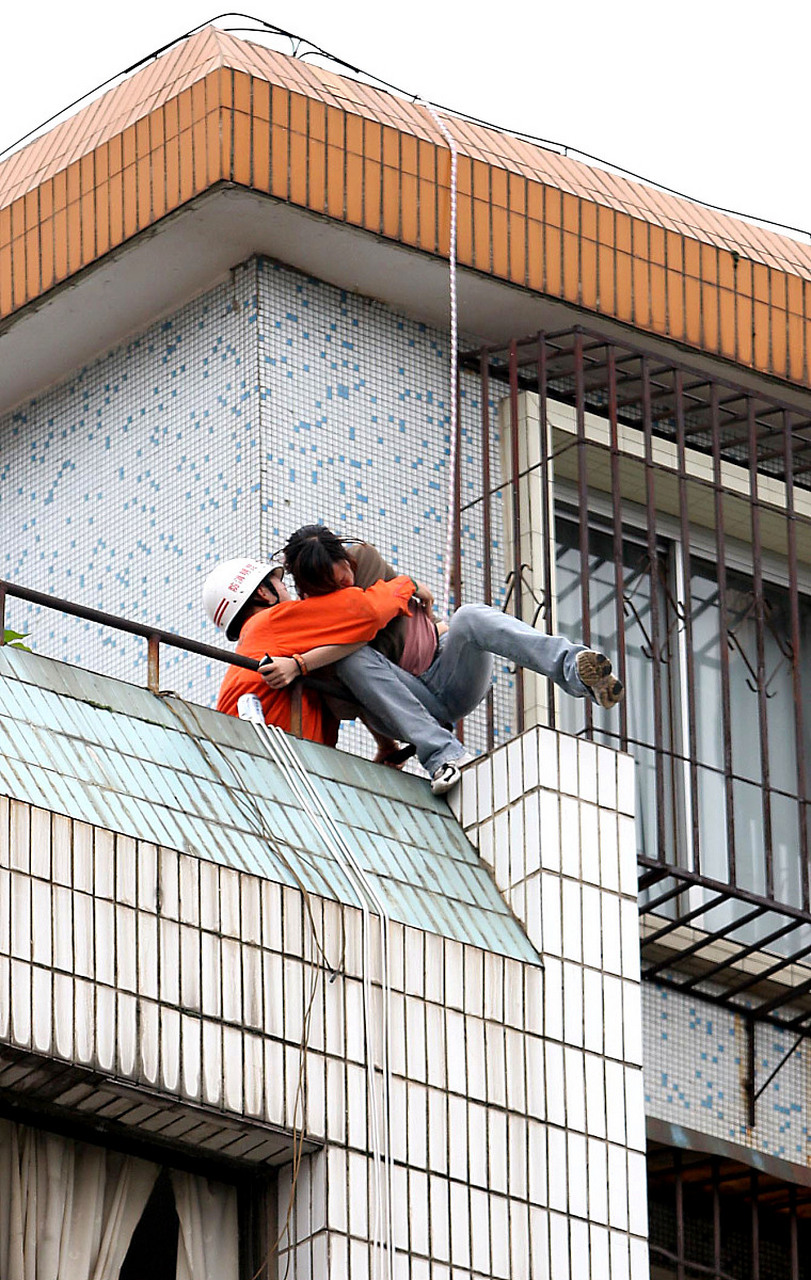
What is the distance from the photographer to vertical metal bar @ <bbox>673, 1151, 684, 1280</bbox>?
1218 centimetres

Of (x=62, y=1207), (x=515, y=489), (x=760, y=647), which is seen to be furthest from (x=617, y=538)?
(x=62, y=1207)

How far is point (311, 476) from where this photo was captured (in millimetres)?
13336

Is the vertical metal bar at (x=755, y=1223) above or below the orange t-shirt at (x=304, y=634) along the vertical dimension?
below

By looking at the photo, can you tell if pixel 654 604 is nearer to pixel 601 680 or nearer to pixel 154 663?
pixel 601 680

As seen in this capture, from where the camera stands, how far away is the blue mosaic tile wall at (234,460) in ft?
43.6

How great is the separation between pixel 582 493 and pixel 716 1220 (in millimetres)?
3223

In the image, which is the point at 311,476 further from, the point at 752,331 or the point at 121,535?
the point at 752,331

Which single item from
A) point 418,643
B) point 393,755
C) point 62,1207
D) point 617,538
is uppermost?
point 617,538

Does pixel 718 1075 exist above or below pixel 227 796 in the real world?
above

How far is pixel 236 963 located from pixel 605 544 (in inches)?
210

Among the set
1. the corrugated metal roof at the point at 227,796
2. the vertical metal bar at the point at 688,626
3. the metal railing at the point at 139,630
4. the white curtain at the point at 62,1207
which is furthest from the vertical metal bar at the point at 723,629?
the white curtain at the point at 62,1207

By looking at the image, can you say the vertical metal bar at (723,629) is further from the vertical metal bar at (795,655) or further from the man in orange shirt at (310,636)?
the man in orange shirt at (310,636)

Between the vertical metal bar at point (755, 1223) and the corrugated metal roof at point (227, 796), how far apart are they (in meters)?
2.63

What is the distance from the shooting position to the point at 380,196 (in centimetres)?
1358
